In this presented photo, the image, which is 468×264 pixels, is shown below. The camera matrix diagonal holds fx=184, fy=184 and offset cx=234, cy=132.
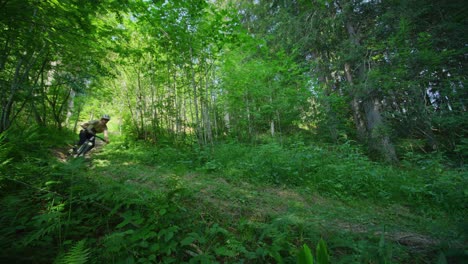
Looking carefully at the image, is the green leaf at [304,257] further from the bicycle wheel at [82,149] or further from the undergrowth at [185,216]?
the bicycle wheel at [82,149]

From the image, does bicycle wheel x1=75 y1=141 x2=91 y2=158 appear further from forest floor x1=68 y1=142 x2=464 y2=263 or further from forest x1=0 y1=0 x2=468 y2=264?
forest floor x1=68 y1=142 x2=464 y2=263

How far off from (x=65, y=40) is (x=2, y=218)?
12.9 feet

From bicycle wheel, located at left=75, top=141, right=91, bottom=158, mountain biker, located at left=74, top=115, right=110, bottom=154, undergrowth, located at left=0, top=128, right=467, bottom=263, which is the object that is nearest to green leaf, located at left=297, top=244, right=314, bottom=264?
undergrowth, located at left=0, top=128, right=467, bottom=263

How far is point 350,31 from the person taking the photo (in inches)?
353

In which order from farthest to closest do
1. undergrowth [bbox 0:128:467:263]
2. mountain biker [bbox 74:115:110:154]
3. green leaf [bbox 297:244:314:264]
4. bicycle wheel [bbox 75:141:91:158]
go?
mountain biker [bbox 74:115:110:154] → bicycle wheel [bbox 75:141:91:158] → undergrowth [bbox 0:128:467:263] → green leaf [bbox 297:244:314:264]

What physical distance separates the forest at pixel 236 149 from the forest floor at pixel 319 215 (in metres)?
0.03

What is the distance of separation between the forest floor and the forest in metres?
0.03

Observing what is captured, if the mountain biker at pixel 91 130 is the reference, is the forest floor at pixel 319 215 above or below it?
below

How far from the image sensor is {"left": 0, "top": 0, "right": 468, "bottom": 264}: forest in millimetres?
1850

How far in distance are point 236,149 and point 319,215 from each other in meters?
4.10

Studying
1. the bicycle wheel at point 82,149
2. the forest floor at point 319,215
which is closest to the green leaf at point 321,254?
the forest floor at point 319,215

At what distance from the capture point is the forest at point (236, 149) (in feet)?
6.07

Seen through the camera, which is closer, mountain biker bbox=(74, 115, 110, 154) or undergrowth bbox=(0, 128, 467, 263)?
undergrowth bbox=(0, 128, 467, 263)

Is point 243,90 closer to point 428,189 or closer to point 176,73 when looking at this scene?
point 176,73
